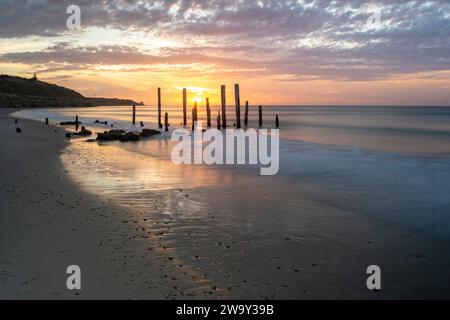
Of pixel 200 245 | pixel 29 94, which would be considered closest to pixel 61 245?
pixel 200 245

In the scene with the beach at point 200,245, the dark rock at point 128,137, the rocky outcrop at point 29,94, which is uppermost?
the rocky outcrop at point 29,94

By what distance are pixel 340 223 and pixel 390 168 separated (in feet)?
35.9

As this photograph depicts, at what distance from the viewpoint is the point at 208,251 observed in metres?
6.95

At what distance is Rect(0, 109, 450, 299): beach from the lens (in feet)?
18.5

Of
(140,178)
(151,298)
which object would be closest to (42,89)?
(140,178)

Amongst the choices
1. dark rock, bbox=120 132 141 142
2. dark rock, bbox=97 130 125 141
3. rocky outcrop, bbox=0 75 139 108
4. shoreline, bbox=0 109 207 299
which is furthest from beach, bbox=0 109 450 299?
rocky outcrop, bbox=0 75 139 108

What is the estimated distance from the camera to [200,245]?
285 inches

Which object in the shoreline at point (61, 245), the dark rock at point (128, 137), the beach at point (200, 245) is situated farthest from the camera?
the dark rock at point (128, 137)

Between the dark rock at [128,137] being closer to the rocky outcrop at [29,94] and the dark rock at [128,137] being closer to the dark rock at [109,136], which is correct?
the dark rock at [109,136]

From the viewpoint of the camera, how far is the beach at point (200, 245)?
5629mm

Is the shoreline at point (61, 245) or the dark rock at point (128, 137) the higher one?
the dark rock at point (128, 137)

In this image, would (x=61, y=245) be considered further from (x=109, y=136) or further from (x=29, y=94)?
(x=29, y=94)

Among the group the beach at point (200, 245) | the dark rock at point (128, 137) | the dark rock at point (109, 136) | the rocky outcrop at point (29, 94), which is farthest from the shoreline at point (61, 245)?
the rocky outcrop at point (29, 94)

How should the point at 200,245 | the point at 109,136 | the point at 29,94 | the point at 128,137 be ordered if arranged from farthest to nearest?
1. the point at 29,94
2. the point at 128,137
3. the point at 109,136
4. the point at 200,245
